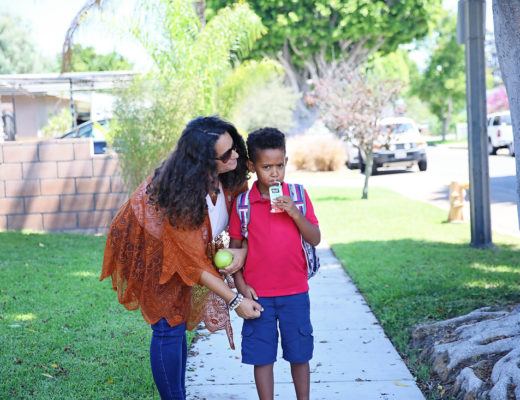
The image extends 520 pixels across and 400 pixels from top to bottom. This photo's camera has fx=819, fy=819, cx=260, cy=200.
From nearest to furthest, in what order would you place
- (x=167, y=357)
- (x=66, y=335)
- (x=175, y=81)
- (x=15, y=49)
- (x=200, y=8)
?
(x=167, y=357) → (x=66, y=335) → (x=175, y=81) → (x=200, y=8) → (x=15, y=49)

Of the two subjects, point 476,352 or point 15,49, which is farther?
point 15,49

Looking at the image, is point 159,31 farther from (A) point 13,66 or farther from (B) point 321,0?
(A) point 13,66

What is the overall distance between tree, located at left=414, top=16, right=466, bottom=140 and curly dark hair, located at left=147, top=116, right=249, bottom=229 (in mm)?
55151

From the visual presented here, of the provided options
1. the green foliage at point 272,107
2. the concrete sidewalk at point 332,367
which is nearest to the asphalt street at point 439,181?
the green foliage at point 272,107

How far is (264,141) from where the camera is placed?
3.92 meters

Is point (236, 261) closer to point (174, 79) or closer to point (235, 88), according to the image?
point (174, 79)

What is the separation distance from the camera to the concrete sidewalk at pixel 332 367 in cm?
491

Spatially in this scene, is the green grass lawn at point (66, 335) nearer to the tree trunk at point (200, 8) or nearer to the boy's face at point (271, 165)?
the boy's face at point (271, 165)

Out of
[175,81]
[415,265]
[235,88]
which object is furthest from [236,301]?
[235,88]

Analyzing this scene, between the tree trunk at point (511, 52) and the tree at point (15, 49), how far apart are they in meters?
40.0

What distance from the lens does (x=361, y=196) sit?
1823 cm

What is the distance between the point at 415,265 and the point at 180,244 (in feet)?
18.5

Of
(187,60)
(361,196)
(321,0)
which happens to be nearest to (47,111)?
(321,0)

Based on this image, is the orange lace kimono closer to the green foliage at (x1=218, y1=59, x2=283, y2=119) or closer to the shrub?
the green foliage at (x1=218, y1=59, x2=283, y2=119)
